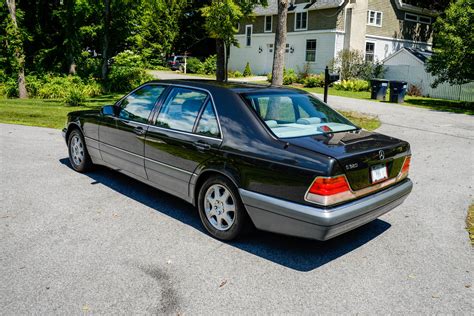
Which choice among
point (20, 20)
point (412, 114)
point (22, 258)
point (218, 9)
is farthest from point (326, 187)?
point (20, 20)

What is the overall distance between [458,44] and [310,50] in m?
15.5

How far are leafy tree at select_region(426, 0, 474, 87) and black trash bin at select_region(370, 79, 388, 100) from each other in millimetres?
2834

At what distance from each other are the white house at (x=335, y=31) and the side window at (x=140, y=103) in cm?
2880

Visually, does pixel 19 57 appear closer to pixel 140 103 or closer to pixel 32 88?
pixel 32 88

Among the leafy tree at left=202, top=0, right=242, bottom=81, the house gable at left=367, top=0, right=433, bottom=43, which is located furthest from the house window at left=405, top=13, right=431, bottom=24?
the leafy tree at left=202, top=0, right=242, bottom=81

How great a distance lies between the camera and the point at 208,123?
4547mm

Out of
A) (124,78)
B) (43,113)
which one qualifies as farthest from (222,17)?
(124,78)

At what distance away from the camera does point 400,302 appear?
10.9 feet

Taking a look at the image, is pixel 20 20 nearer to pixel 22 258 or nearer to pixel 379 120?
pixel 379 120

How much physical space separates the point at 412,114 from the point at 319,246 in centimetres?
1382

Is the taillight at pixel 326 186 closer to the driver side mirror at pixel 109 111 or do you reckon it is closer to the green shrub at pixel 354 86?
the driver side mirror at pixel 109 111

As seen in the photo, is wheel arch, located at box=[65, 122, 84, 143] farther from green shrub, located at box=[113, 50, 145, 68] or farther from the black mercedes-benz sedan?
green shrub, located at box=[113, 50, 145, 68]

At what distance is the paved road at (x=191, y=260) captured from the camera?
3275 mm

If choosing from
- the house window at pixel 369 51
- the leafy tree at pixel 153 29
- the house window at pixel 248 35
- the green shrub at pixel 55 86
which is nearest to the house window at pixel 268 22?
the house window at pixel 248 35
